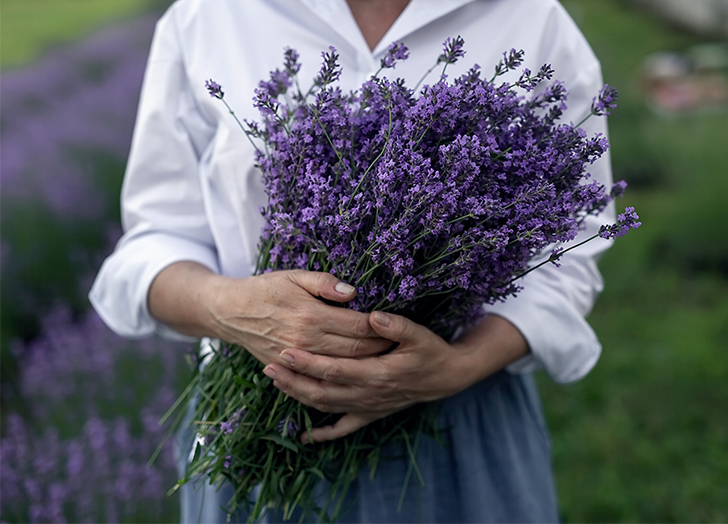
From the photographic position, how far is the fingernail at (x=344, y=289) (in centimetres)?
103

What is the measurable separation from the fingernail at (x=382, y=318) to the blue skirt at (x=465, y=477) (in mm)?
421

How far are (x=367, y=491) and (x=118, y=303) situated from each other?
69 cm

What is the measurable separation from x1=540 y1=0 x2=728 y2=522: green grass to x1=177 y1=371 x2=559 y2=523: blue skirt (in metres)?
1.47

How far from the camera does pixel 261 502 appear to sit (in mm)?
1230

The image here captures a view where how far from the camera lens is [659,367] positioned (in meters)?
3.48

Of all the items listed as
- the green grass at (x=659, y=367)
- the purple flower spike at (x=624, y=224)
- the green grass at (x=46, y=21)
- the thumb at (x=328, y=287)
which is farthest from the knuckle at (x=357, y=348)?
the green grass at (x=46, y=21)

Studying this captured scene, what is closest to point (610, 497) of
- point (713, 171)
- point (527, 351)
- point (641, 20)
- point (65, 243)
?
point (527, 351)

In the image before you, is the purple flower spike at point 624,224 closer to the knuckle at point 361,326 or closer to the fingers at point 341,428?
the knuckle at point 361,326

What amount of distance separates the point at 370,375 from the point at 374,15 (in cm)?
81

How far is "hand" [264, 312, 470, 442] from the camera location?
1099mm

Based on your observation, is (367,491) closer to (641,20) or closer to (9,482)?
(9,482)

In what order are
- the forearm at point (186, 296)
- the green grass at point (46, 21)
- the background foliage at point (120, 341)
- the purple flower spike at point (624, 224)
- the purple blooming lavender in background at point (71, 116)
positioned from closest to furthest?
1. the purple flower spike at point (624, 224)
2. the forearm at point (186, 296)
3. the background foliage at point (120, 341)
4. the purple blooming lavender in background at point (71, 116)
5. the green grass at point (46, 21)

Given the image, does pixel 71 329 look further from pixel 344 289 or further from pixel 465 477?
pixel 344 289

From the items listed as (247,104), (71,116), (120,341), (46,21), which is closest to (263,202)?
(247,104)
